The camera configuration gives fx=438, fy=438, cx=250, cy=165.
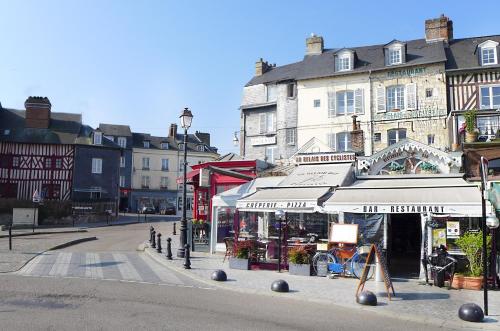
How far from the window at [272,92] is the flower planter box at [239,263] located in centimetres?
1907

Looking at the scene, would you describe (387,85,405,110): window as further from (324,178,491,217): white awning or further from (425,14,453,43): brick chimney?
(324,178,491,217): white awning

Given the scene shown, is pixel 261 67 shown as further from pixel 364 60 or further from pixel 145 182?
pixel 145 182

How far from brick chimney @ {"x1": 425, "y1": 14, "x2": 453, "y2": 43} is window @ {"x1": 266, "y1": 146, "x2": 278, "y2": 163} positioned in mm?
11753

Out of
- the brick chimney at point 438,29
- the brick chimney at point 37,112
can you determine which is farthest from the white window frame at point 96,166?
the brick chimney at point 438,29

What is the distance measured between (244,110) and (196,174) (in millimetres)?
11498

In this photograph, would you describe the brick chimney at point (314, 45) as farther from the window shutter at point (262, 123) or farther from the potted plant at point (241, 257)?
the potted plant at point (241, 257)

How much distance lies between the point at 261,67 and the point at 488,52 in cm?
1555

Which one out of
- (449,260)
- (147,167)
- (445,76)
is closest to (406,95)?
(445,76)

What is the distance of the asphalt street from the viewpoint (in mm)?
6840

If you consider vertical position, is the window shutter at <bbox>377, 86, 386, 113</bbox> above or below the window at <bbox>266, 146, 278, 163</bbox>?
above

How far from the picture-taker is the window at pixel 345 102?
86.9ft

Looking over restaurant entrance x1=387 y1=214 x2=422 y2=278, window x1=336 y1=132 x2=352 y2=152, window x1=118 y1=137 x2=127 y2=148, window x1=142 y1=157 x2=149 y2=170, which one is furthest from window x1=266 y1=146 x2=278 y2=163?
window x1=142 y1=157 x2=149 y2=170

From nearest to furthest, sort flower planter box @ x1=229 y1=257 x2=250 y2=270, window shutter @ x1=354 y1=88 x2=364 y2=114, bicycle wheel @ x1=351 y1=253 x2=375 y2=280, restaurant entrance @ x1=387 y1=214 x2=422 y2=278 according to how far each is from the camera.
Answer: bicycle wheel @ x1=351 y1=253 x2=375 y2=280 < flower planter box @ x1=229 y1=257 x2=250 y2=270 < restaurant entrance @ x1=387 y1=214 x2=422 y2=278 < window shutter @ x1=354 y1=88 x2=364 y2=114

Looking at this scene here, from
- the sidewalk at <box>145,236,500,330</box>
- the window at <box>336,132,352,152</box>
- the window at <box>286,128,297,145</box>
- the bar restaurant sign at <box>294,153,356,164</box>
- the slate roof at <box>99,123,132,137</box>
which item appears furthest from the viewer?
the slate roof at <box>99,123,132,137</box>
